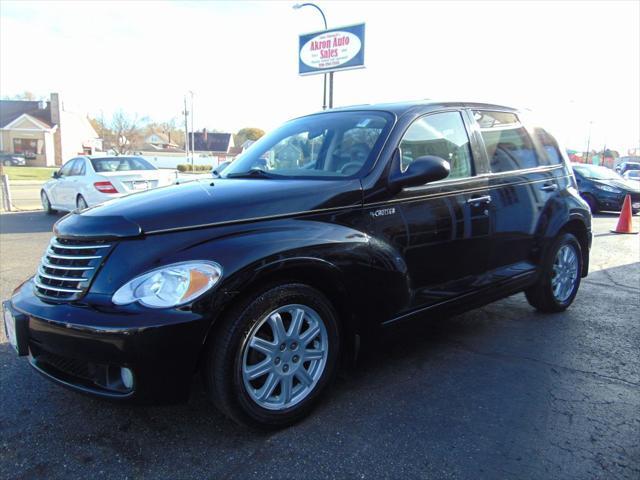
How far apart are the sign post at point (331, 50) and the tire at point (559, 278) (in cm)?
1344

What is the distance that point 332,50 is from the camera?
18219 mm

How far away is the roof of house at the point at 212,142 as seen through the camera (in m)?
88.1

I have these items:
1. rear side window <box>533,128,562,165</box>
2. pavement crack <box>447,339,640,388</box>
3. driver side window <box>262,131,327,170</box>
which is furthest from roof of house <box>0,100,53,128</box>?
pavement crack <box>447,339,640,388</box>

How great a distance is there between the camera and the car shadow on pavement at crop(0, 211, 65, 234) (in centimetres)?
982

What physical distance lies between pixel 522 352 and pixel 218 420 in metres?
2.36

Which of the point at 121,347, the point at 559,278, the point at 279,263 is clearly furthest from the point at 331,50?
the point at 121,347

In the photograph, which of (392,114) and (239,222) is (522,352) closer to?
(392,114)

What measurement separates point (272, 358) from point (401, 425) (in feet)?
2.68

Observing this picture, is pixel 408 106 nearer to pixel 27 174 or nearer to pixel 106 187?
pixel 106 187

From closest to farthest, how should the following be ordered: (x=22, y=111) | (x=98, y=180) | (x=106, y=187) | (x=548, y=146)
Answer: (x=548, y=146)
(x=106, y=187)
(x=98, y=180)
(x=22, y=111)

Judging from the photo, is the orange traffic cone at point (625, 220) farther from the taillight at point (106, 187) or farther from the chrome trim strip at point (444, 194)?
the taillight at point (106, 187)

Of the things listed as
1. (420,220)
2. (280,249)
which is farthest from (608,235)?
(280,249)

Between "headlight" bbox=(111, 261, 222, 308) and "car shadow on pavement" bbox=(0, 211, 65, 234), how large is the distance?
342 inches

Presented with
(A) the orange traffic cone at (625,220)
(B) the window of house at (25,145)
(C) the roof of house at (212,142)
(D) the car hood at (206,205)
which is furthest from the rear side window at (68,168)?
(C) the roof of house at (212,142)
